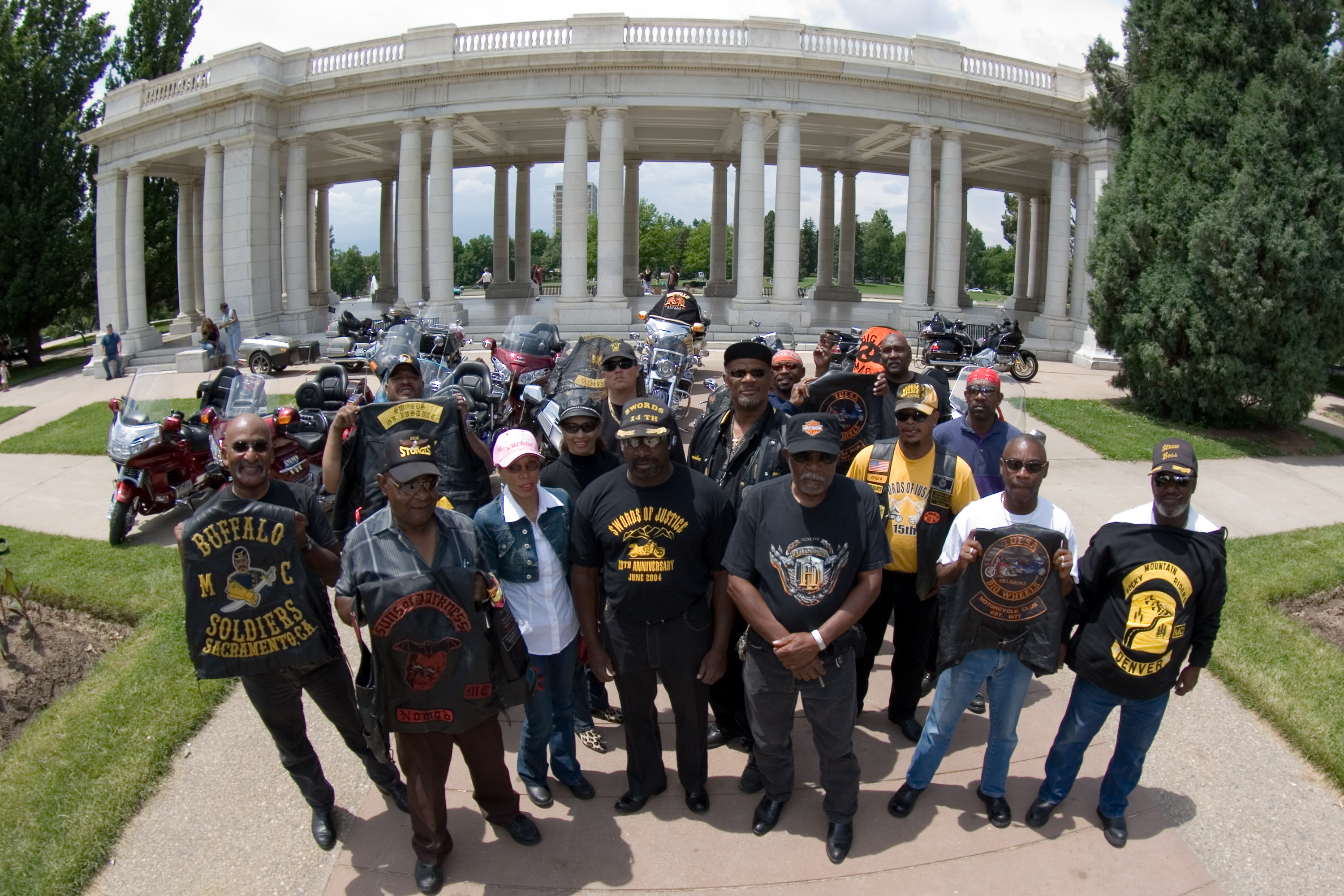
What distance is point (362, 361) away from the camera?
48.2 ft

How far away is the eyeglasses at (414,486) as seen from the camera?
3.60m

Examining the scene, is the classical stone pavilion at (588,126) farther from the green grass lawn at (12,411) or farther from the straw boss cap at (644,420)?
the straw boss cap at (644,420)

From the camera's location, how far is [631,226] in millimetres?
34656

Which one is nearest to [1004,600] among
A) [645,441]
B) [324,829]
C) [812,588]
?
[812,588]

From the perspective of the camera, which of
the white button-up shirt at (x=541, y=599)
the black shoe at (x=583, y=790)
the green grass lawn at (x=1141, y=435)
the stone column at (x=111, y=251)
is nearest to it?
the white button-up shirt at (x=541, y=599)

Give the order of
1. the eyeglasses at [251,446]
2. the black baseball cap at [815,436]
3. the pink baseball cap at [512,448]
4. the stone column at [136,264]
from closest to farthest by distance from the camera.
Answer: the black baseball cap at [815,436]
the eyeglasses at [251,446]
the pink baseball cap at [512,448]
the stone column at [136,264]

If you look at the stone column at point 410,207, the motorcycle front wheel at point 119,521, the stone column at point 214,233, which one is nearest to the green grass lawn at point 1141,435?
the motorcycle front wheel at point 119,521

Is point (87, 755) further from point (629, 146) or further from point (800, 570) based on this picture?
point (629, 146)

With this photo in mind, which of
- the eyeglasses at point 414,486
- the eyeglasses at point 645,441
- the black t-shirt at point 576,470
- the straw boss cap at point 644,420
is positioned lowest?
the black t-shirt at point 576,470

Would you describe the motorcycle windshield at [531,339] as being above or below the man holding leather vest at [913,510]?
above

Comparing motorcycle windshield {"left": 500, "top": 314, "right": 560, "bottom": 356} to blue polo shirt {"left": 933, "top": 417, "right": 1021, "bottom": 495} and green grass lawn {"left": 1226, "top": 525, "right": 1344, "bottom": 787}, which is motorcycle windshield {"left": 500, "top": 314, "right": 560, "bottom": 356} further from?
green grass lawn {"left": 1226, "top": 525, "right": 1344, "bottom": 787}

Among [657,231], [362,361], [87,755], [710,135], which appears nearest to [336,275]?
[657,231]

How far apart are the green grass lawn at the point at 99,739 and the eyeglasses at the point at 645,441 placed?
11.0 ft

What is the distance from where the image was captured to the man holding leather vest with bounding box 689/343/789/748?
16.8ft
